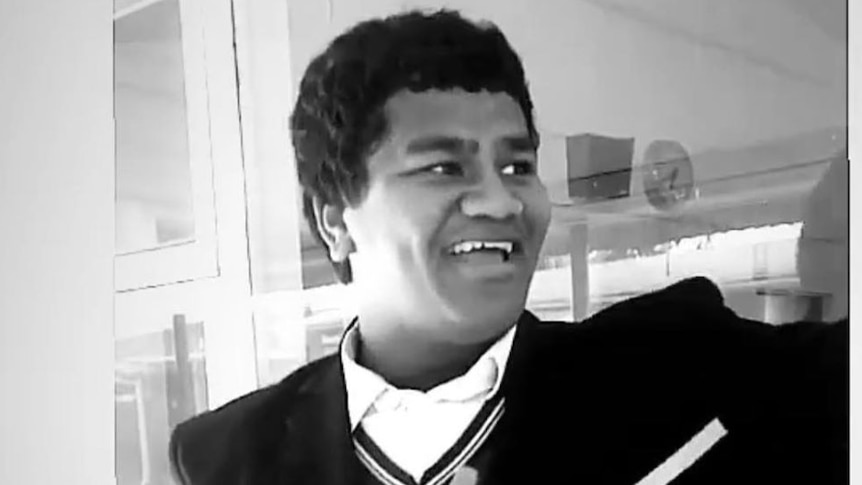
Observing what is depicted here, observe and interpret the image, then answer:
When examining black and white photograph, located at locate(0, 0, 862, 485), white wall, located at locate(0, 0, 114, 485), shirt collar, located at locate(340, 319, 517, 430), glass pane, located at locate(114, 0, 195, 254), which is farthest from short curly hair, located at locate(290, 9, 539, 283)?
white wall, located at locate(0, 0, 114, 485)

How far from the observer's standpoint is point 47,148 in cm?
173

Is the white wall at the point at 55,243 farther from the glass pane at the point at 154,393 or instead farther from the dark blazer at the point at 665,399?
the dark blazer at the point at 665,399

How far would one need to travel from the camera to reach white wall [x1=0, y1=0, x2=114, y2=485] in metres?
1.66

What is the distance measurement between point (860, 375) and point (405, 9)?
1.76 ft

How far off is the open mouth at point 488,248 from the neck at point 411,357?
3.4 inches

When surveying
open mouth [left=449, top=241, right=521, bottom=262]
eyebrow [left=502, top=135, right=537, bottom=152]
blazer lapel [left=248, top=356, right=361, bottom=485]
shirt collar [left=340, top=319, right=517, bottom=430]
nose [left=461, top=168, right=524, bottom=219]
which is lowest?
blazer lapel [left=248, top=356, right=361, bottom=485]

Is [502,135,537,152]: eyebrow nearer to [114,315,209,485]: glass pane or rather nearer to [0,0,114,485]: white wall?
[114,315,209,485]: glass pane

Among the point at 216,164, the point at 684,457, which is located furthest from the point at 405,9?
the point at 684,457

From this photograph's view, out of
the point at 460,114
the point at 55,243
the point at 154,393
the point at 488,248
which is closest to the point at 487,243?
the point at 488,248

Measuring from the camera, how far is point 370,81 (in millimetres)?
1125

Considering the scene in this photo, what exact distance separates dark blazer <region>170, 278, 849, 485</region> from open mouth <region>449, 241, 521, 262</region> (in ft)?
0.20

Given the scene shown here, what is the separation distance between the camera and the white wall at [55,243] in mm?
1656

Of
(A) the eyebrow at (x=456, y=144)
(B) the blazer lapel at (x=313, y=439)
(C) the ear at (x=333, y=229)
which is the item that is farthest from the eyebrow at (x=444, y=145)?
(B) the blazer lapel at (x=313, y=439)

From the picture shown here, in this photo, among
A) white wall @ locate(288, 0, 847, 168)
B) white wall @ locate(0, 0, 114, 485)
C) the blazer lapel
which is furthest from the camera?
white wall @ locate(0, 0, 114, 485)
